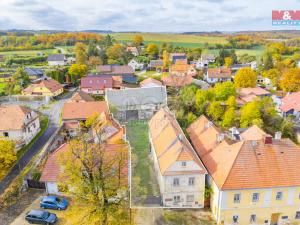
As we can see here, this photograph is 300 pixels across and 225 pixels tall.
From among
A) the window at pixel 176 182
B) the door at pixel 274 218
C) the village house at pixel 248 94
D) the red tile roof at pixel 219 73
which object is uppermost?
the red tile roof at pixel 219 73

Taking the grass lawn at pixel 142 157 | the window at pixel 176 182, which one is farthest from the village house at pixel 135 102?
the window at pixel 176 182

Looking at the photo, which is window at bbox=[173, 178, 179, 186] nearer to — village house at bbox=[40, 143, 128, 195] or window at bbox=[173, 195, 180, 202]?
window at bbox=[173, 195, 180, 202]

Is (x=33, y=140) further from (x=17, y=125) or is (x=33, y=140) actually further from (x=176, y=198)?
(x=176, y=198)

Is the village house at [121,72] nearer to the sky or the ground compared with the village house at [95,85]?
nearer to the sky

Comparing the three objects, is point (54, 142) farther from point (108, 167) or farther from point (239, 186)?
point (239, 186)

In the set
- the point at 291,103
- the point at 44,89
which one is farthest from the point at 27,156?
the point at 291,103

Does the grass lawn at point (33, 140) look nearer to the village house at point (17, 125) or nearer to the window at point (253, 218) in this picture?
the village house at point (17, 125)

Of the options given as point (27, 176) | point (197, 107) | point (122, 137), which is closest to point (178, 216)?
point (122, 137)
